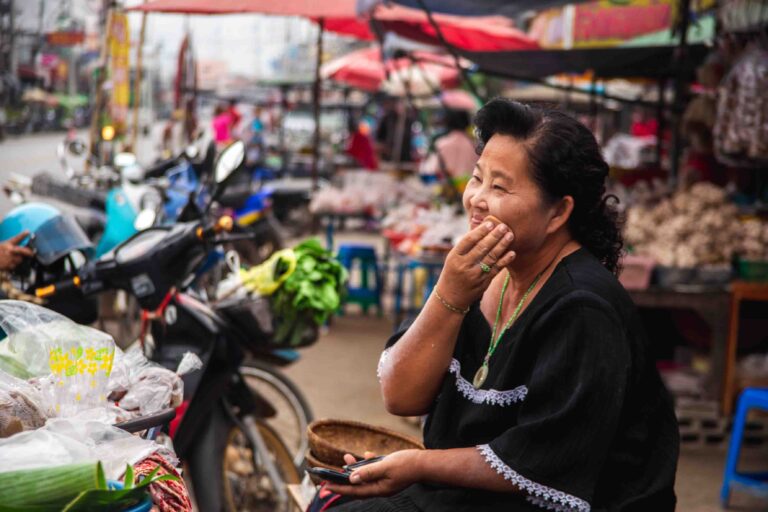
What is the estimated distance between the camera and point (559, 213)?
6.85ft

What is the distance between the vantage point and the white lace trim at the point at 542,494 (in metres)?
1.87

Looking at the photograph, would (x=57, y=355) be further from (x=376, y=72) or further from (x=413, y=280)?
(x=376, y=72)

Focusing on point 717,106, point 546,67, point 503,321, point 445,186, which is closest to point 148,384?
point 503,321

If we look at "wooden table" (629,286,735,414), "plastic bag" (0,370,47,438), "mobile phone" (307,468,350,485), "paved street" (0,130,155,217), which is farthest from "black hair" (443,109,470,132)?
"plastic bag" (0,370,47,438)

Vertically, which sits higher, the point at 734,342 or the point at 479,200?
the point at 479,200

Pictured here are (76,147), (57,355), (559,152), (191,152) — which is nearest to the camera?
(57,355)

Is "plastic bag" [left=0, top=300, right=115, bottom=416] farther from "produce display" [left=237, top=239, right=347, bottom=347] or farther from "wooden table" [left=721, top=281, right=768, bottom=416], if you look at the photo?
"wooden table" [left=721, top=281, right=768, bottom=416]

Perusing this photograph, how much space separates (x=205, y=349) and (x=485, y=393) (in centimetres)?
157

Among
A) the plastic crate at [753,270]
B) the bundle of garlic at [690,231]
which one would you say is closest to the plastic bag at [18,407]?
the bundle of garlic at [690,231]

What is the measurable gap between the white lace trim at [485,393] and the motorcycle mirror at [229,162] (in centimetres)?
146

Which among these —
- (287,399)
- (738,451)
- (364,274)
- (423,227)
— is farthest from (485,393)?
(364,274)

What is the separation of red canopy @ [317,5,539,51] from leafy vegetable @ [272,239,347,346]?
4.59 metres

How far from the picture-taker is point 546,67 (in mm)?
7320

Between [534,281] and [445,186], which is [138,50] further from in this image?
[534,281]
